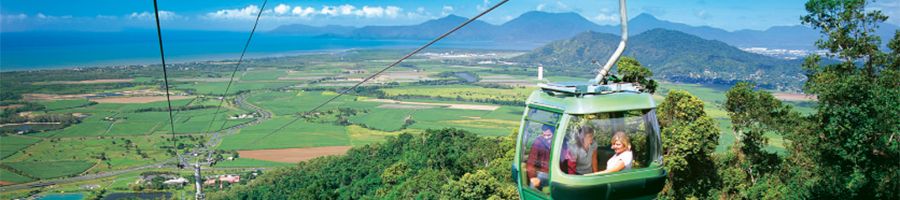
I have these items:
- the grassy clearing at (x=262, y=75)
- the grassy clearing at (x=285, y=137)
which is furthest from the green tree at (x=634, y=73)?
the grassy clearing at (x=262, y=75)

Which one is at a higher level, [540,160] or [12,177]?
[540,160]

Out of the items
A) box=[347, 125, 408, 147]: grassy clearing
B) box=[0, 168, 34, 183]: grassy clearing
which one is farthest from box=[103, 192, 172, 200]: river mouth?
box=[347, 125, 408, 147]: grassy clearing

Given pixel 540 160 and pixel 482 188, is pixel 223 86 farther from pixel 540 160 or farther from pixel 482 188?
pixel 540 160

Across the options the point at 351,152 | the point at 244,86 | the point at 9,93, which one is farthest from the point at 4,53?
the point at 351,152

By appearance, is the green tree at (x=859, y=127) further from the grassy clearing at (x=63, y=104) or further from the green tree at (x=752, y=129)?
the grassy clearing at (x=63, y=104)

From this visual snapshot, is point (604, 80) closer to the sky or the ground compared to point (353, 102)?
closer to the sky

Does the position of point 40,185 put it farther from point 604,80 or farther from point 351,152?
point 604,80

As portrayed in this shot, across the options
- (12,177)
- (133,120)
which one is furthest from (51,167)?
(133,120)
